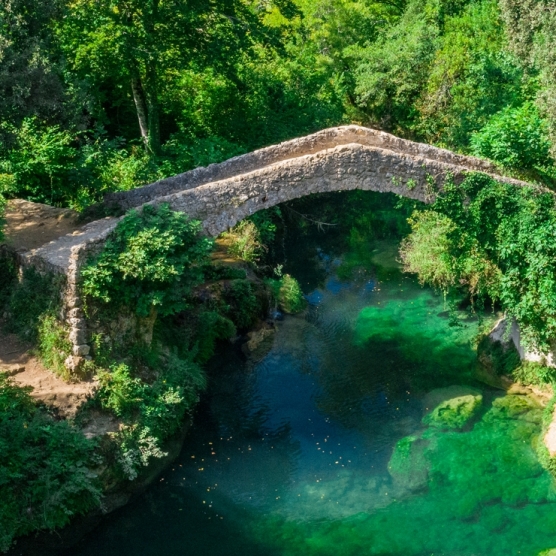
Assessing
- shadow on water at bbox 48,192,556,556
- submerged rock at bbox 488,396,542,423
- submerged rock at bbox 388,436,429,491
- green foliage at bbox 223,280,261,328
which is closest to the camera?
shadow on water at bbox 48,192,556,556

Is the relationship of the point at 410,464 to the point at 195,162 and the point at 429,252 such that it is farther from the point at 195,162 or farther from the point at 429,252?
the point at 195,162

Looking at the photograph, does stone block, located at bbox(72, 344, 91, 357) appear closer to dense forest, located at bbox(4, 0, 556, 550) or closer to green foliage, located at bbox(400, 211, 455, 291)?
dense forest, located at bbox(4, 0, 556, 550)

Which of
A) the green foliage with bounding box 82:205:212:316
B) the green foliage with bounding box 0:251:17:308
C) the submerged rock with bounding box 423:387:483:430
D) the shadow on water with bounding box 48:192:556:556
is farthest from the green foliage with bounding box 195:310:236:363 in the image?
the submerged rock with bounding box 423:387:483:430

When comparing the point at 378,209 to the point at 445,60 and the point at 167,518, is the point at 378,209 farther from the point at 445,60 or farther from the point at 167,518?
the point at 167,518

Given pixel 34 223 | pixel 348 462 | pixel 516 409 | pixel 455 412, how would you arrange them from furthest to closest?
pixel 34 223 < pixel 455 412 < pixel 516 409 < pixel 348 462

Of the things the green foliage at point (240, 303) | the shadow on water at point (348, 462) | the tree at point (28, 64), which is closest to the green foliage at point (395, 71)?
the shadow on water at point (348, 462)

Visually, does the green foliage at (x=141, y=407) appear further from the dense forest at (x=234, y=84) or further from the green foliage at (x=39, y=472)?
the dense forest at (x=234, y=84)

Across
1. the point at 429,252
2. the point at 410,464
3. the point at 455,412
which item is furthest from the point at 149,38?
the point at 410,464
